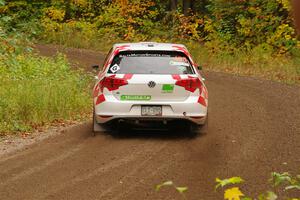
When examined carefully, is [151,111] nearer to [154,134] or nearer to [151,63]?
[151,63]

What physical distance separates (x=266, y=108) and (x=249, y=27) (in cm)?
1418

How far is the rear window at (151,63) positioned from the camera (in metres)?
10.1

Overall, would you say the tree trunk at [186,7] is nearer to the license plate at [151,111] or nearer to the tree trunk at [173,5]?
the tree trunk at [173,5]

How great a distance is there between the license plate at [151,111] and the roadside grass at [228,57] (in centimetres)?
1145

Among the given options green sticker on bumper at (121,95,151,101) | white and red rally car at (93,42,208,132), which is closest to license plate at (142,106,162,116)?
white and red rally car at (93,42,208,132)

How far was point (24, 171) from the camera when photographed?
7.83 meters

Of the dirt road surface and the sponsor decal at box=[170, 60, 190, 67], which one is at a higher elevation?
the sponsor decal at box=[170, 60, 190, 67]

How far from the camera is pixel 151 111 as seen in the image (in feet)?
32.5

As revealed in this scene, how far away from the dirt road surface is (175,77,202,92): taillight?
Result: 87 cm

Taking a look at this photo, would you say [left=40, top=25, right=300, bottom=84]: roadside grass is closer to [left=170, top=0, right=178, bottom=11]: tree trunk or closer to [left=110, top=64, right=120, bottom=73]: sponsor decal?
[left=170, top=0, right=178, bottom=11]: tree trunk

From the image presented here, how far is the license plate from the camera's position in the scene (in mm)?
9891

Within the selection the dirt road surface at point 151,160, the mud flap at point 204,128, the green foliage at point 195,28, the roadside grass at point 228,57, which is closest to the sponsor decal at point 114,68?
the dirt road surface at point 151,160

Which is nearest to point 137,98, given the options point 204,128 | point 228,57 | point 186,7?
point 204,128

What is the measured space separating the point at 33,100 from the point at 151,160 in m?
4.16
